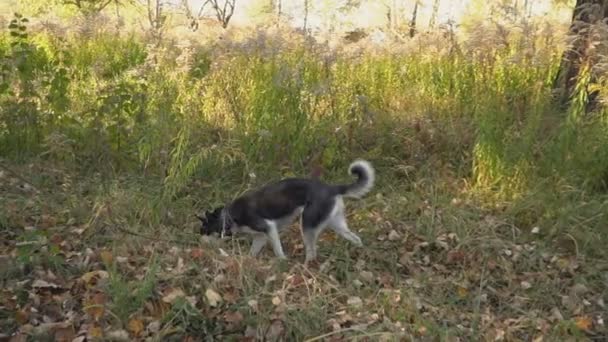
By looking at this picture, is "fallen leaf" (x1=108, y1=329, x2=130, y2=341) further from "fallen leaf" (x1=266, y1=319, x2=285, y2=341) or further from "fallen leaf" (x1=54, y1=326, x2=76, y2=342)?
"fallen leaf" (x1=266, y1=319, x2=285, y2=341)

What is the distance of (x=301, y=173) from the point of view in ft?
21.1

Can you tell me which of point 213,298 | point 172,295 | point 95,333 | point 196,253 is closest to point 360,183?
point 196,253

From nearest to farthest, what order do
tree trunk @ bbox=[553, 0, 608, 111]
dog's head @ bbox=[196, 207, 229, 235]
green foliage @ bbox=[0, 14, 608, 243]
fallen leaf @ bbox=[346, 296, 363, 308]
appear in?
fallen leaf @ bbox=[346, 296, 363, 308] < dog's head @ bbox=[196, 207, 229, 235] < tree trunk @ bbox=[553, 0, 608, 111] < green foliage @ bbox=[0, 14, 608, 243]

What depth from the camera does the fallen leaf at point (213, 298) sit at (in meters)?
3.84

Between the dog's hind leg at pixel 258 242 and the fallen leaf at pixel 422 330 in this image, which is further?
the dog's hind leg at pixel 258 242

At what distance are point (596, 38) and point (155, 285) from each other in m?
4.28

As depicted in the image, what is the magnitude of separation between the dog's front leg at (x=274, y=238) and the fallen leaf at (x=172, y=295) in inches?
47.9

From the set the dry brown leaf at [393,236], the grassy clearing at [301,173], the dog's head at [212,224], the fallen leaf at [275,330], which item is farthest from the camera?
the dry brown leaf at [393,236]

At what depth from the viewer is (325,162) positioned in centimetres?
651

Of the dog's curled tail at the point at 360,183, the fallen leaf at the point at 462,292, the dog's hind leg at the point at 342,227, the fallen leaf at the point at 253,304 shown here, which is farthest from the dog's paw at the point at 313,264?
the fallen leaf at the point at 462,292

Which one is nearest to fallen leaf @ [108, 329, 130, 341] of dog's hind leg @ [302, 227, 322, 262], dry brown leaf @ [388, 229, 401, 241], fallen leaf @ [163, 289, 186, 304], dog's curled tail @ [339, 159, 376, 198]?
fallen leaf @ [163, 289, 186, 304]

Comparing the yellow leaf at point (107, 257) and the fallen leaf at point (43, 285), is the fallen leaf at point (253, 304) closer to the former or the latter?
the yellow leaf at point (107, 257)

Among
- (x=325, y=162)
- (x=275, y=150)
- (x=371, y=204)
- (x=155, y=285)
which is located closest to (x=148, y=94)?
(x=275, y=150)

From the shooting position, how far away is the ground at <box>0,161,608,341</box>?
379 cm
